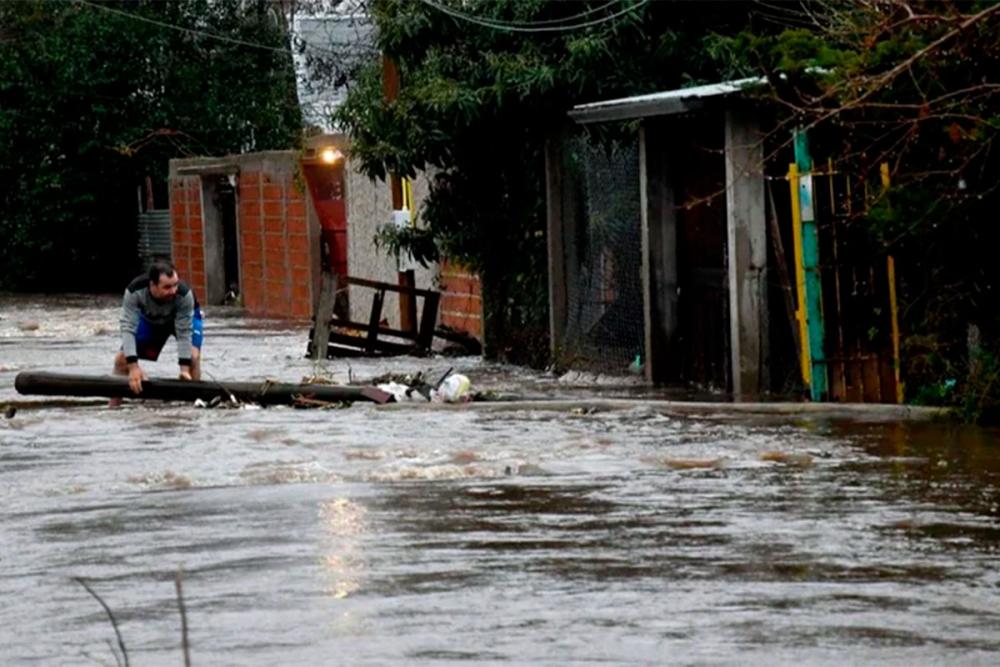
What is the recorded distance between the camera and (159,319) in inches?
790

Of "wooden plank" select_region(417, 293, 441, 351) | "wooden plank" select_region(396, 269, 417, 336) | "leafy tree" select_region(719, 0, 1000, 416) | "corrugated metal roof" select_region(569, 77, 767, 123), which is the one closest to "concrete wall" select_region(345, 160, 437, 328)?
"wooden plank" select_region(396, 269, 417, 336)

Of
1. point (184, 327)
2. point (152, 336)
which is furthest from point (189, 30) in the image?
point (184, 327)

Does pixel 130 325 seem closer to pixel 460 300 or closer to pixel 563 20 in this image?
pixel 563 20

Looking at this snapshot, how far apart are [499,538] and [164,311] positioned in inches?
364

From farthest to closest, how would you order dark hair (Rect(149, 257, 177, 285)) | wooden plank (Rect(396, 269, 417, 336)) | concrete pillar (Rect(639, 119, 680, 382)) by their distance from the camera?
wooden plank (Rect(396, 269, 417, 336)) < concrete pillar (Rect(639, 119, 680, 382)) < dark hair (Rect(149, 257, 177, 285))

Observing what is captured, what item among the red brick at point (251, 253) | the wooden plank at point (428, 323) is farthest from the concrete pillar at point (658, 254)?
the red brick at point (251, 253)

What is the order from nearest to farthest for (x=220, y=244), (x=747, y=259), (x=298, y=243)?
(x=747, y=259)
(x=298, y=243)
(x=220, y=244)

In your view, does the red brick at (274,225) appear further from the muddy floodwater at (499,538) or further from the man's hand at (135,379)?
the muddy floodwater at (499,538)

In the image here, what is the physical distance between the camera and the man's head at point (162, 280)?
19578 millimetres

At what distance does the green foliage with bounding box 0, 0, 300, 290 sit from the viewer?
4622cm

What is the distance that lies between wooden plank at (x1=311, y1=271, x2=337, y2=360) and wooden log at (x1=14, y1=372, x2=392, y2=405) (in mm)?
5580

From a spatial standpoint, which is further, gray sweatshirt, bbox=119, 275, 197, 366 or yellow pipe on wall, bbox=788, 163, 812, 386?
gray sweatshirt, bbox=119, 275, 197, 366

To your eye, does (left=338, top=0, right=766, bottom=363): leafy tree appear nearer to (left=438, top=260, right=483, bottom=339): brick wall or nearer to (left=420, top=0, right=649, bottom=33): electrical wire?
(left=420, top=0, right=649, bottom=33): electrical wire

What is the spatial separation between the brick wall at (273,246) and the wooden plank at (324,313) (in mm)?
10971
